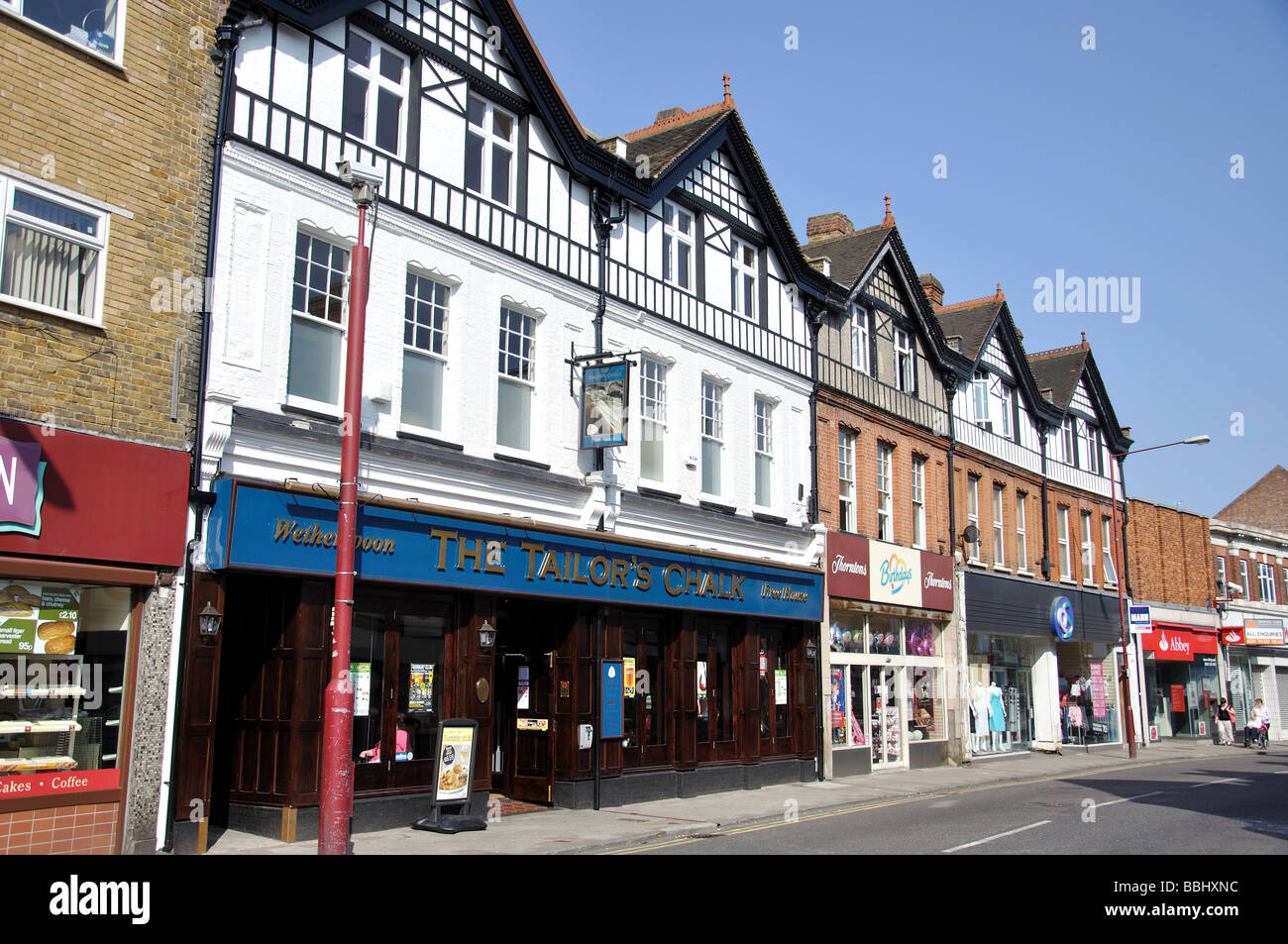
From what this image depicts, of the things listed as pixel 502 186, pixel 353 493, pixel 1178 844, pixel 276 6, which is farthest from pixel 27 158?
pixel 1178 844

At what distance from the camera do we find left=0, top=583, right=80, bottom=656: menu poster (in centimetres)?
1052

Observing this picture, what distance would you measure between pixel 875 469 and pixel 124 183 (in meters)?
18.1

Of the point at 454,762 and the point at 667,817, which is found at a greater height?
the point at 454,762

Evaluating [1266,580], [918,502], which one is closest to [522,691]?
[918,502]

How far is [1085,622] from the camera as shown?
114ft

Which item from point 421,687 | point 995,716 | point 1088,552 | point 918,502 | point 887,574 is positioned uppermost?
point 918,502

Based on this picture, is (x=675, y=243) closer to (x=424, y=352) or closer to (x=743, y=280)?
(x=743, y=280)

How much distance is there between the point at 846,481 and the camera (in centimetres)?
2477

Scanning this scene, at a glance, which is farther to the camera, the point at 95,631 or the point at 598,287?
the point at 598,287

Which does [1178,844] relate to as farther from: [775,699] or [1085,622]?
[1085,622]

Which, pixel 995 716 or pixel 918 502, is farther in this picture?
pixel 995 716

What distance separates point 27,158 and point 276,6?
372cm

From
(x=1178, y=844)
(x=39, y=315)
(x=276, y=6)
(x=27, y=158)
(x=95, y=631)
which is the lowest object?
(x=1178, y=844)

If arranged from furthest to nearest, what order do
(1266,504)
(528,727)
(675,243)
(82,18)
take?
(1266,504)
(675,243)
(528,727)
(82,18)
